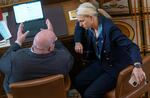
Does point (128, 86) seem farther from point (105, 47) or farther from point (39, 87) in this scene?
point (39, 87)

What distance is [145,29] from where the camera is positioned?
11.6 feet

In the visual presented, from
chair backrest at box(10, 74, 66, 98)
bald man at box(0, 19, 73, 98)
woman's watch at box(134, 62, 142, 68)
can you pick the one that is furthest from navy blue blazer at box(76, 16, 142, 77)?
chair backrest at box(10, 74, 66, 98)

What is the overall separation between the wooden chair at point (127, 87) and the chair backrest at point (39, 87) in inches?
15.1

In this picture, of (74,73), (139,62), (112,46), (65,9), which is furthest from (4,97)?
(139,62)

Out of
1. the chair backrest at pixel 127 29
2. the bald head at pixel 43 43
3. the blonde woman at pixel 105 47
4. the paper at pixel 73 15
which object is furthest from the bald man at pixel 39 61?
the chair backrest at pixel 127 29

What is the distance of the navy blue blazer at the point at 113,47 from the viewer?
2.55 metres

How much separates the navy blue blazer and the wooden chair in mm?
128

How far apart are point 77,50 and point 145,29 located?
933 mm

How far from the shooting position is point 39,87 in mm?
2230

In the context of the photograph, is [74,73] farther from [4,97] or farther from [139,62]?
[139,62]

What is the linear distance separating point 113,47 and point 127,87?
0.35m

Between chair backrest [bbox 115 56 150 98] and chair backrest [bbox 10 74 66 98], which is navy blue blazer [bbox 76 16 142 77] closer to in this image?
chair backrest [bbox 115 56 150 98]

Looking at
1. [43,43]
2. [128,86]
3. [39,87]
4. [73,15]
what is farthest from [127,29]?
[39,87]

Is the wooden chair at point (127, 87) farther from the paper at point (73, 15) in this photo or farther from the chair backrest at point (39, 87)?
the paper at point (73, 15)
